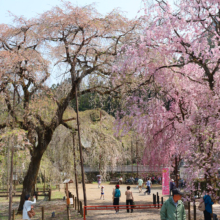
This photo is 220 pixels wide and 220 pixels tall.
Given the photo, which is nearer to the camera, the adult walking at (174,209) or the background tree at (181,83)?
the adult walking at (174,209)

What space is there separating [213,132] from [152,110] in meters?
4.18

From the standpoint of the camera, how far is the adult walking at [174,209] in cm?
517

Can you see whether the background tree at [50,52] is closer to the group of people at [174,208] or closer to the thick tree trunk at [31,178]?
the thick tree trunk at [31,178]

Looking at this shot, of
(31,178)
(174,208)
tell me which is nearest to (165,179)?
(31,178)

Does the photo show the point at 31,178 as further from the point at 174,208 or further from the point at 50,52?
the point at 174,208

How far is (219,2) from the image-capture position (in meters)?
10.0

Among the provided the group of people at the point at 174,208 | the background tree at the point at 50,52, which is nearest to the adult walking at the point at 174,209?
the group of people at the point at 174,208

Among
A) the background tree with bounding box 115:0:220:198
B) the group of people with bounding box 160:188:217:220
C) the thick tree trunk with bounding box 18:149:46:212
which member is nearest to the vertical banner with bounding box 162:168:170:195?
the background tree with bounding box 115:0:220:198

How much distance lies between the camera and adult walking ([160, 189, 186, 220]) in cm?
517

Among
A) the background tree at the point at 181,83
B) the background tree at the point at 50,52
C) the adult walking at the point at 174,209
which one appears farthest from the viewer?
the background tree at the point at 50,52

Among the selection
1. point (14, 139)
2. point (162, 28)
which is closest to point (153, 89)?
point (162, 28)

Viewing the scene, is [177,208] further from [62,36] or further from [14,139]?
[62,36]

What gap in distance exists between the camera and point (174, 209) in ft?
17.0

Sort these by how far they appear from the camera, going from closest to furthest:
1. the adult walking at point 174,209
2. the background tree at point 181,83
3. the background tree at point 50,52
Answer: the adult walking at point 174,209, the background tree at point 181,83, the background tree at point 50,52
